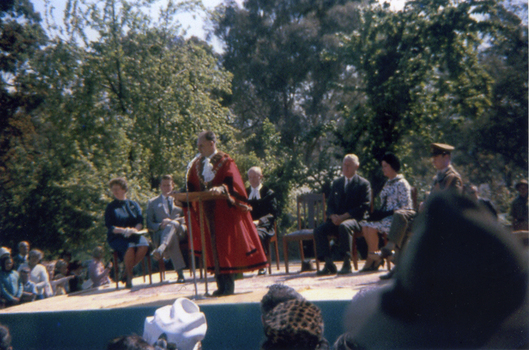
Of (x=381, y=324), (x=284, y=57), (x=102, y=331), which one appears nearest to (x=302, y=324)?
(x=381, y=324)

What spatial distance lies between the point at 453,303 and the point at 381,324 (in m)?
0.13

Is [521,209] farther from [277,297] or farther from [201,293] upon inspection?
[277,297]

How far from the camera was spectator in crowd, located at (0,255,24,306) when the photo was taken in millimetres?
7062

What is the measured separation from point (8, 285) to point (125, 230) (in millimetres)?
1773

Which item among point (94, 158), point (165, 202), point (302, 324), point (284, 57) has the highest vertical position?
point (284, 57)

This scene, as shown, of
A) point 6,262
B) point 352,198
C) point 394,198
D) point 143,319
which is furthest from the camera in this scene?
point 6,262

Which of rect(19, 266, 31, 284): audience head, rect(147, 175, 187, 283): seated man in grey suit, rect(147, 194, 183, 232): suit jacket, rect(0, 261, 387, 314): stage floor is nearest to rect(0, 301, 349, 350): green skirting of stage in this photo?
rect(0, 261, 387, 314): stage floor

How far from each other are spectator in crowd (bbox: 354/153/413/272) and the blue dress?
2688mm

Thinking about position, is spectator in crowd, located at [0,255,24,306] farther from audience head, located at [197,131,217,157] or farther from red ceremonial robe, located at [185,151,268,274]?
audience head, located at [197,131,217,157]

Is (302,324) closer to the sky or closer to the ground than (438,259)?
closer to the ground

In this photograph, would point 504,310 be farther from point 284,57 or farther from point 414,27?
point 284,57

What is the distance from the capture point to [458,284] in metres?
0.81

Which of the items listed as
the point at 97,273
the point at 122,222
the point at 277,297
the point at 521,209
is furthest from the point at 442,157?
the point at 97,273

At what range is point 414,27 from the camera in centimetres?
1337
